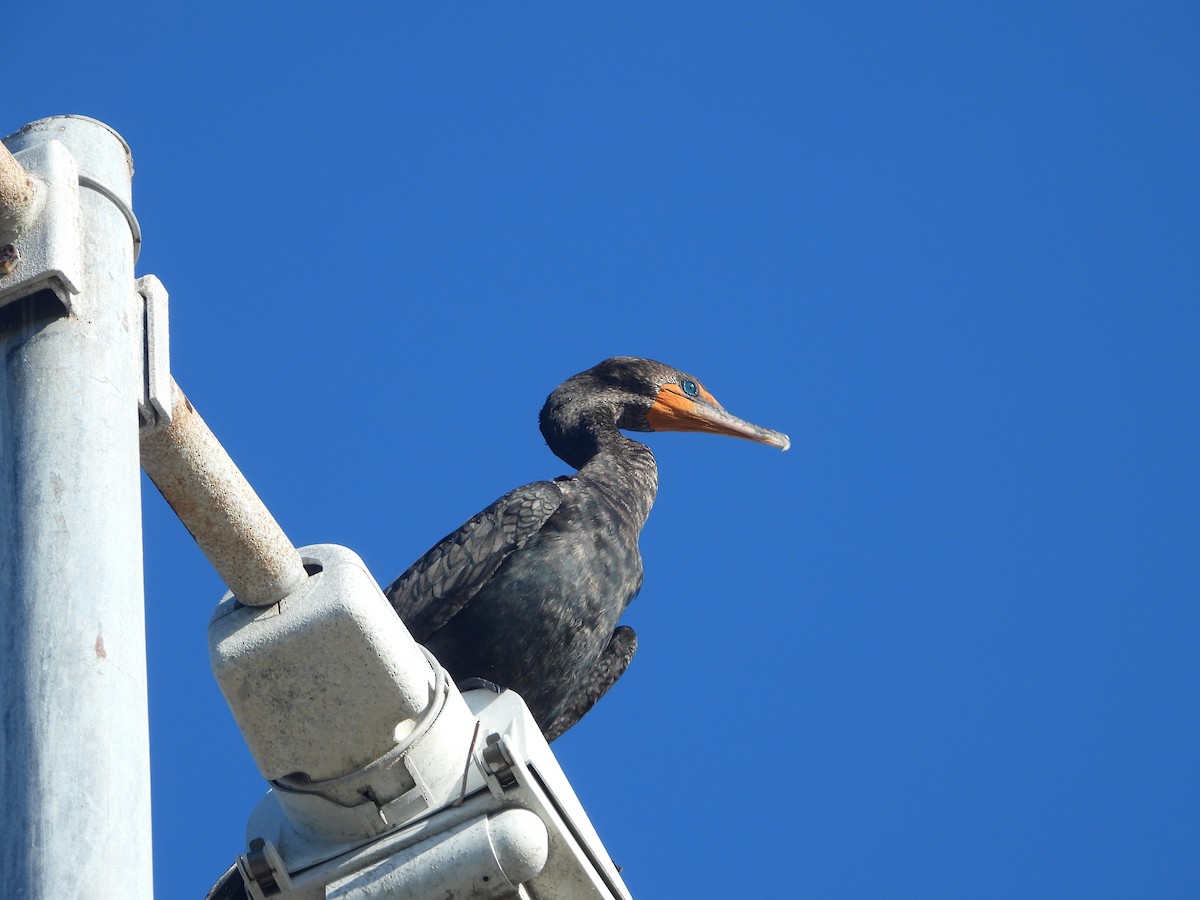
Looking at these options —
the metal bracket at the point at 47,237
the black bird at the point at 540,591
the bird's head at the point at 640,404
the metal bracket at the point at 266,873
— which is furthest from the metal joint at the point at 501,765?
the bird's head at the point at 640,404

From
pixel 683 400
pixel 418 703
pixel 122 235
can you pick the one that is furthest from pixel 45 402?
pixel 683 400

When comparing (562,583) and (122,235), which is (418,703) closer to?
(122,235)

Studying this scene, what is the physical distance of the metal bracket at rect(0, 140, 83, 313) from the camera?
6.81 feet

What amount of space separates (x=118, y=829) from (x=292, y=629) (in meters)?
1.11

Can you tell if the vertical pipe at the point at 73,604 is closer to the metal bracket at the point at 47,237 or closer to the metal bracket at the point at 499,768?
the metal bracket at the point at 47,237

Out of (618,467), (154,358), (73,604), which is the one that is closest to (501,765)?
(154,358)

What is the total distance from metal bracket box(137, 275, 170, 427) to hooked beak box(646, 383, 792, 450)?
6.12 m

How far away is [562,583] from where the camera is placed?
6.53 meters

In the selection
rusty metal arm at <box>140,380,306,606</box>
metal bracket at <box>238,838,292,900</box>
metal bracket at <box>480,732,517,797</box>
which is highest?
rusty metal arm at <box>140,380,306,606</box>

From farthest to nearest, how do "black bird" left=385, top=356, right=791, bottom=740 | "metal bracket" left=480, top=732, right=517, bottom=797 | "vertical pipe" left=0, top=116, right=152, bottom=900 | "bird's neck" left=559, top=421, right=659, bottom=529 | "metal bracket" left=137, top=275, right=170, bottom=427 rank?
"bird's neck" left=559, top=421, right=659, bottom=529 < "black bird" left=385, top=356, right=791, bottom=740 < "metal bracket" left=480, top=732, right=517, bottom=797 < "metal bracket" left=137, top=275, right=170, bottom=427 < "vertical pipe" left=0, top=116, right=152, bottom=900

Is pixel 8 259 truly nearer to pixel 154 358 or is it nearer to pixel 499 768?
pixel 154 358

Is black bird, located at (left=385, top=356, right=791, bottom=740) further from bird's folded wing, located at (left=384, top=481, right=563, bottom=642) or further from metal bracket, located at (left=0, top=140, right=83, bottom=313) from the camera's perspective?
metal bracket, located at (left=0, top=140, right=83, bottom=313)

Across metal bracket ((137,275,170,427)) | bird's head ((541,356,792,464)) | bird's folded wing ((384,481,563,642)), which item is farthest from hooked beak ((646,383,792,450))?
metal bracket ((137,275,170,427))

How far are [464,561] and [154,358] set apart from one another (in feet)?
14.1
